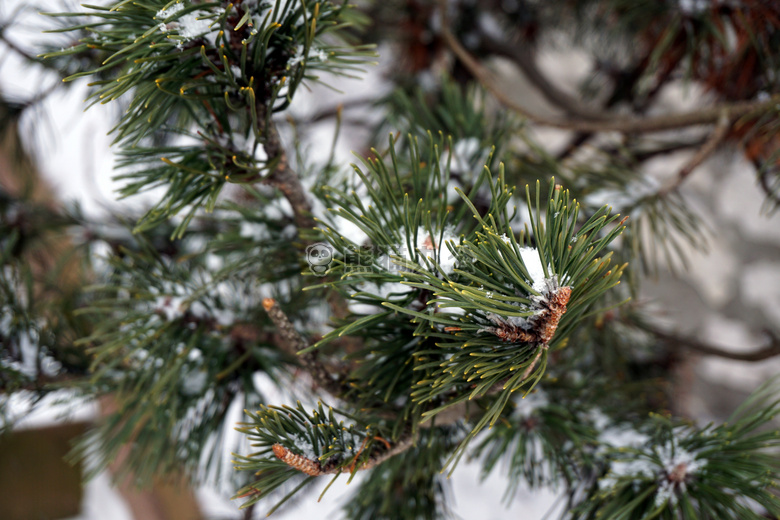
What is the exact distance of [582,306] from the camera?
0.71 ft

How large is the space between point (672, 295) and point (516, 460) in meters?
1.17

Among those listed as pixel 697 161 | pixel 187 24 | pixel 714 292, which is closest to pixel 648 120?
pixel 697 161

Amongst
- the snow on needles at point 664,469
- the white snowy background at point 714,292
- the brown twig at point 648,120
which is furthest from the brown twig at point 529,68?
the snow on needles at point 664,469

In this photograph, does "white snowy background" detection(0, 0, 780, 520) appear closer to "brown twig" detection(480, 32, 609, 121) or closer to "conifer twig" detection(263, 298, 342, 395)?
"brown twig" detection(480, 32, 609, 121)

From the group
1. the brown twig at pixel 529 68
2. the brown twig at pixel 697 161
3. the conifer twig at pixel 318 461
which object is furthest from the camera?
the brown twig at pixel 529 68

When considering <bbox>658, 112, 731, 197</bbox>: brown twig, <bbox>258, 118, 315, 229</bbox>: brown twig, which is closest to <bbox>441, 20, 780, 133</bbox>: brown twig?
<bbox>658, 112, 731, 197</bbox>: brown twig

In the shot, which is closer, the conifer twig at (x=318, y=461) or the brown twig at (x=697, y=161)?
the conifer twig at (x=318, y=461)

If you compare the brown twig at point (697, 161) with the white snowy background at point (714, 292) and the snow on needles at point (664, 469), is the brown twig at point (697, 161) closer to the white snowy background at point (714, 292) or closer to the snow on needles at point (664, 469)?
the snow on needles at point (664, 469)

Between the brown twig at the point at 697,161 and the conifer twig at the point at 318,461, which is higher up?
the brown twig at the point at 697,161

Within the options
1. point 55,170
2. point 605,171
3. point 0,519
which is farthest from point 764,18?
point 55,170
